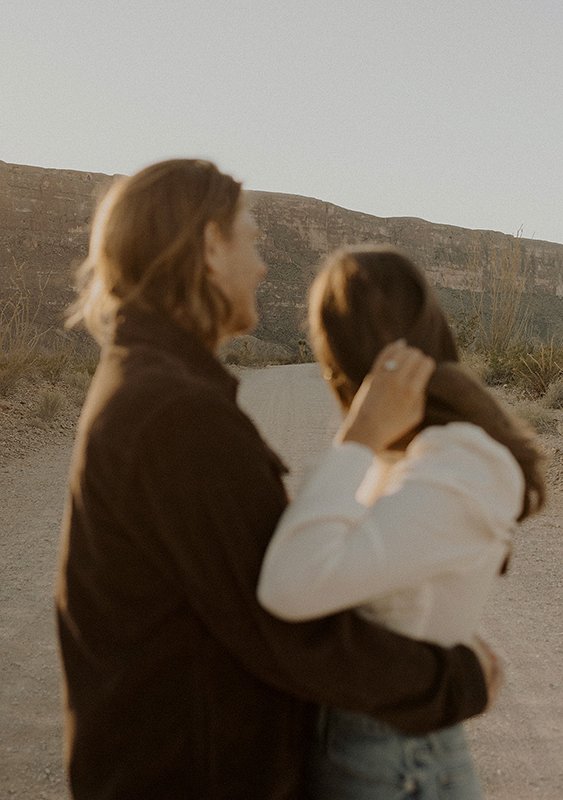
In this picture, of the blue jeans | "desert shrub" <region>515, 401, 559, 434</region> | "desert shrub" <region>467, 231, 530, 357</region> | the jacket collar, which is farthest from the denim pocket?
"desert shrub" <region>467, 231, 530, 357</region>

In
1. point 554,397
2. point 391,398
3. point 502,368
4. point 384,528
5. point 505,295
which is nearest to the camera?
point 384,528

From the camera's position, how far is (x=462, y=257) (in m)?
65.4

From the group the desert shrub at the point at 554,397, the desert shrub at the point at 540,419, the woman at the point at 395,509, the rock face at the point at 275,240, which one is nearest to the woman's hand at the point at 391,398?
the woman at the point at 395,509

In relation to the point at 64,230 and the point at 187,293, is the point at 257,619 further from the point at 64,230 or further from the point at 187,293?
the point at 64,230

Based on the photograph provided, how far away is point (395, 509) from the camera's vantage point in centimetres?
129

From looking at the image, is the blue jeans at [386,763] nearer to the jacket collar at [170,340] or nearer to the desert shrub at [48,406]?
the jacket collar at [170,340]

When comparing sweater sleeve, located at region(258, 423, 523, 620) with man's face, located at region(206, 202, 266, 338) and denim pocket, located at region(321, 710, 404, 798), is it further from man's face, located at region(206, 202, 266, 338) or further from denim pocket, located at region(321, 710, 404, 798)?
man's face, located at region(206, 202, 266, 338)

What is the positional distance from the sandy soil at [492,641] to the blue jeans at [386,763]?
1.55 ft

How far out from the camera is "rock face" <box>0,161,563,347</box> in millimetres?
47125

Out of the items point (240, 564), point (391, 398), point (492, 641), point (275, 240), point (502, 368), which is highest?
point (391, 398)

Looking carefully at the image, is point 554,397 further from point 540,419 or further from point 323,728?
point 323,728

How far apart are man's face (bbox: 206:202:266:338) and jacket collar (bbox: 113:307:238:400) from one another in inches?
4.8

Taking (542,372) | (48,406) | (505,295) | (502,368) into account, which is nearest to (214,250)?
(48,406)

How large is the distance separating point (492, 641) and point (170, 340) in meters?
3.32
